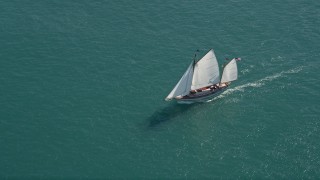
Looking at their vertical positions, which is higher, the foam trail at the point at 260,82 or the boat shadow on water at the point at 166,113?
the foam trail at the point at 260,82

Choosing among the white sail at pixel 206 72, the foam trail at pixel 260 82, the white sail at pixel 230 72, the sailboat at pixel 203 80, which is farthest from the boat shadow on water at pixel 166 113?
the white sail at pixel 230 72

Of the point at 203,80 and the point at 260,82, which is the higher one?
the point at 203,80

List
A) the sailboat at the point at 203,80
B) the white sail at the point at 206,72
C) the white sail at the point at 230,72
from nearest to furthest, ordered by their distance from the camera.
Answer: the sailboat at the point at 203,80
the white sail at the point at 206,72
the white sail at the point at 230,72

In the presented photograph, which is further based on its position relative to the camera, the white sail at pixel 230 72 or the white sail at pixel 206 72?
the white sail at pixel 230 72

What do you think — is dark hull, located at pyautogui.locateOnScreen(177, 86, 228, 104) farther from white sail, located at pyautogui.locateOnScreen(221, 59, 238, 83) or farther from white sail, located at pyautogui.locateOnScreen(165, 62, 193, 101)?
white sail, located at pyautogui.locateOnScreen(221, 59, 238, 83)

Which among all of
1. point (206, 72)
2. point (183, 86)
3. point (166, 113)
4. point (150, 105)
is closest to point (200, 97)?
point (183, 86)

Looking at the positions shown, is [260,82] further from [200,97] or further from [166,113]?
[166,113]

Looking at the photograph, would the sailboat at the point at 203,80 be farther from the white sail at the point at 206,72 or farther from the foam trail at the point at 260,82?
the foam trail at the point at 260,82
